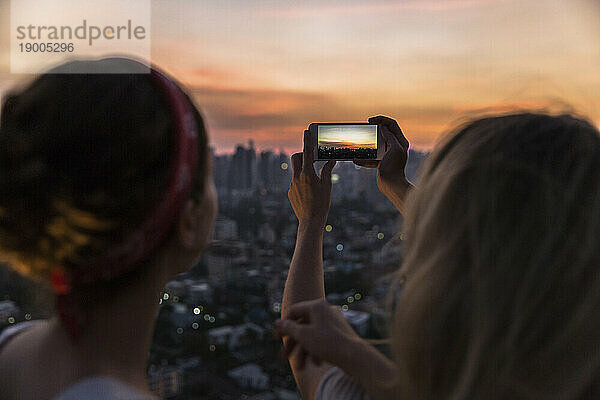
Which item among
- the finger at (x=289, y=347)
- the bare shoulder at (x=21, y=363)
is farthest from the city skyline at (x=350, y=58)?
the bare shoulder at (x=21, y=363)

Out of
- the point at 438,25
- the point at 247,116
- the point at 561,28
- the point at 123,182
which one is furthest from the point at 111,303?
the point at 561,28

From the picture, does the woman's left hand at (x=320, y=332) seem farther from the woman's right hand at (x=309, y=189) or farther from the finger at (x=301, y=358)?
the woman's right hand at (x=309, y=189)

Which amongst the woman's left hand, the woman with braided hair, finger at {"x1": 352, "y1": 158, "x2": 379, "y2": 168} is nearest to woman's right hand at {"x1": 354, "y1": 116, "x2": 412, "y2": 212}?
finger at {"x1": 352, "y1": 158, "x2": 379, "y2": 168}

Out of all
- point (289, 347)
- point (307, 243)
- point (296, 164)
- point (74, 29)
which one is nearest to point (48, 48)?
point (74, 29)

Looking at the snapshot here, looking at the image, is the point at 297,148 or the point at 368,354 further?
the point at 297,148

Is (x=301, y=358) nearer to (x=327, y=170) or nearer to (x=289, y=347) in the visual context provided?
(x=289, y=347)

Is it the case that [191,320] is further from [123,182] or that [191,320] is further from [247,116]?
[123,182]
